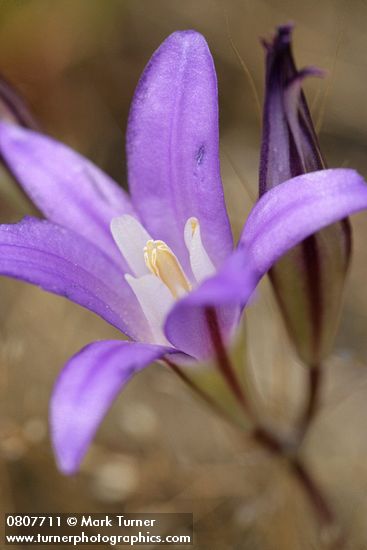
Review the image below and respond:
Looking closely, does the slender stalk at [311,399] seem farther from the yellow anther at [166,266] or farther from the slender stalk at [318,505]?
the yellow anther at [166,266]

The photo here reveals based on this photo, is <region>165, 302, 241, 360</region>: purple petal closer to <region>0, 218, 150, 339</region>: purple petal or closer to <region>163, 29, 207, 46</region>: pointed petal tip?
<region>0, 218, 150, 339</region>: purple petal

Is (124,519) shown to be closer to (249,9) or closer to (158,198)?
(158,198)

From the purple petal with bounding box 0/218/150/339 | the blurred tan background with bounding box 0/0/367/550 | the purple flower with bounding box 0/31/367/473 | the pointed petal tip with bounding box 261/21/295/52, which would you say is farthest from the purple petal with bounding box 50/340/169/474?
the blurred tan background with bounding box 0/0/367/550

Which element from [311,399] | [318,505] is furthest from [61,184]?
[318,505]

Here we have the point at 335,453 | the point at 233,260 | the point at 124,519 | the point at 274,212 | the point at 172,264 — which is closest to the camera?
the point at 233,260

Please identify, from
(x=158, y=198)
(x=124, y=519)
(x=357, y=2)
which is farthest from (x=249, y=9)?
(x=124, y=519)

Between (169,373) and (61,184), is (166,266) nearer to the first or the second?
(61,184)

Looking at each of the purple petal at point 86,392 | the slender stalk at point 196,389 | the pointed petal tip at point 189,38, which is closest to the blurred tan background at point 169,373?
the slender stalk at point 196,389
